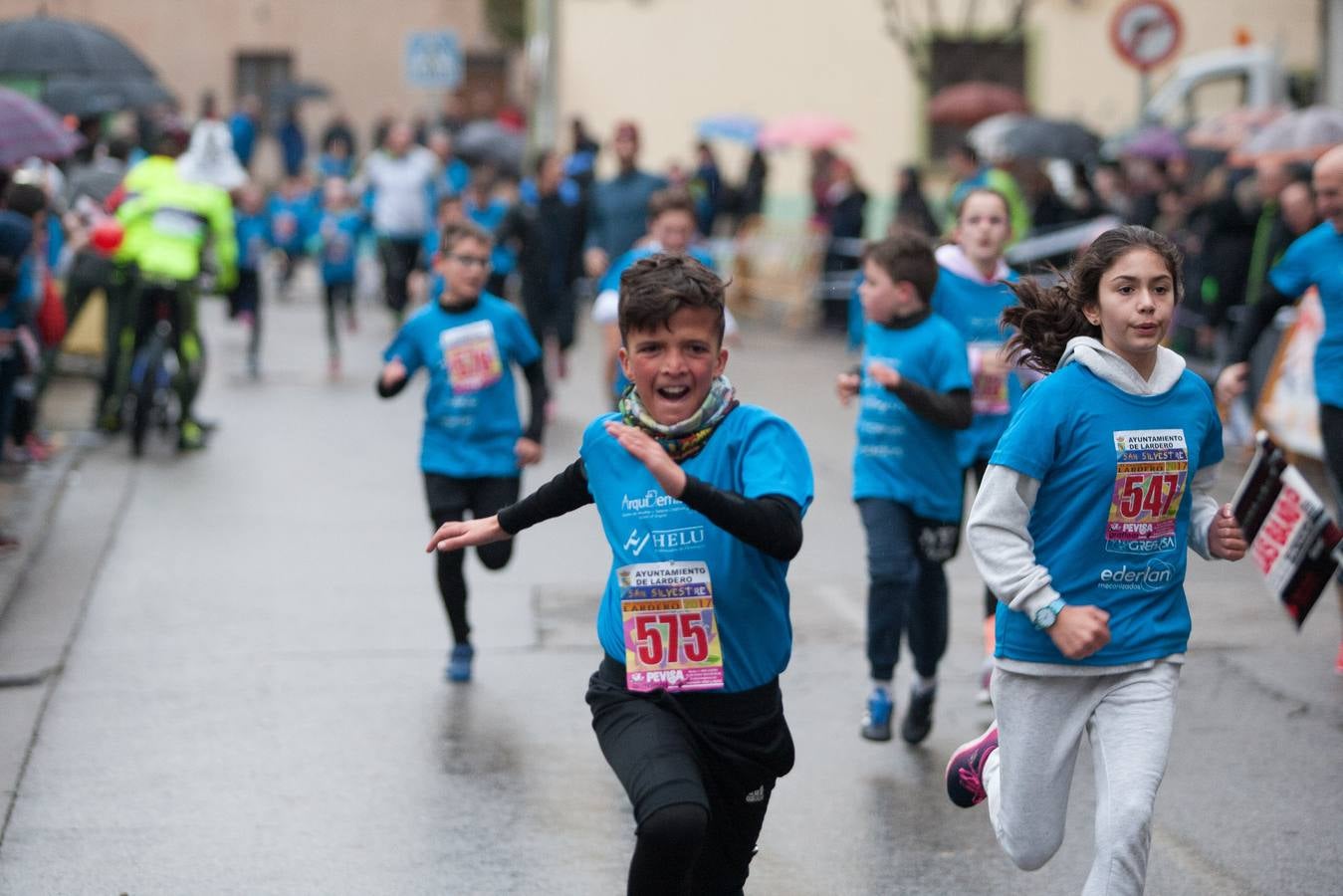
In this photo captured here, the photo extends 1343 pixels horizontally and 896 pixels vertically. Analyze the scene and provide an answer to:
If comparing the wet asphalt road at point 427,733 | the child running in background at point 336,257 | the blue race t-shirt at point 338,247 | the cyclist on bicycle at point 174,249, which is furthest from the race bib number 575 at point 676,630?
the blue race t-shirt at point 338,247

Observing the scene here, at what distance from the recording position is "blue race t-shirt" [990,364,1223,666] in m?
4.37

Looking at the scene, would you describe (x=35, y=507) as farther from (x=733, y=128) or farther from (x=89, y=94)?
(x=733, y=128)

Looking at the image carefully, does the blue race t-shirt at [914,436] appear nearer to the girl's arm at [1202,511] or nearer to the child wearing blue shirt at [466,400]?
the child wearing blue shirt at [466,400]

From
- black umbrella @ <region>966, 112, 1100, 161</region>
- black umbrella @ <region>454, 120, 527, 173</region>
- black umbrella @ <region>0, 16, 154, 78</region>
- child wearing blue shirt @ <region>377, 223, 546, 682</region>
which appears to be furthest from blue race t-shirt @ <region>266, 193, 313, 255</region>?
child wearing blue shirt @ <region>377, 223, 546, 682</region>

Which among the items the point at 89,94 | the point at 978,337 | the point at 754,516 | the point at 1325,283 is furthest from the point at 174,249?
the point at 754,516

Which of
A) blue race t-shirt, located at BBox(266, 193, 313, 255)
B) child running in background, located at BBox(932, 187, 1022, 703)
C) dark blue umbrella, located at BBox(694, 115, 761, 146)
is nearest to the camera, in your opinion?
child running in background, located at BBox(932, 187, 1022, 703)

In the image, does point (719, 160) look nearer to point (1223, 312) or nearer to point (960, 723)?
point (1223, 312)

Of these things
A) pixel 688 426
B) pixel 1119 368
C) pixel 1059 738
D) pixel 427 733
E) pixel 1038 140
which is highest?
pixel 1119 368

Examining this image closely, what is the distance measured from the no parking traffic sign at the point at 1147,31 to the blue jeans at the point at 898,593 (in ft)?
34.0

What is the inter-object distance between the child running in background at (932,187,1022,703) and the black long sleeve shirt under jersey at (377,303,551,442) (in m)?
1.58

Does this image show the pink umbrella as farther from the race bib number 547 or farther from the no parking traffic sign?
the race bib number 547

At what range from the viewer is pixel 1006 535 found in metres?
4.36

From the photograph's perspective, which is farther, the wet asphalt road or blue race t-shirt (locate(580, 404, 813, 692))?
the wet asphalt road

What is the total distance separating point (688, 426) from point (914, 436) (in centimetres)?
248
